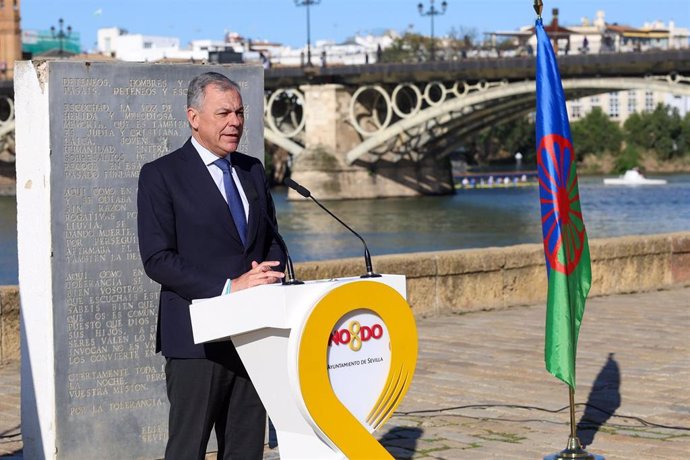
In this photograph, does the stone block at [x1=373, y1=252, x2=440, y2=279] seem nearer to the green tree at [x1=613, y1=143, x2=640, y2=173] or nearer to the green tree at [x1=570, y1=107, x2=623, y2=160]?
the green tree at [x1=613, y1=143, x2=640, y2=173]

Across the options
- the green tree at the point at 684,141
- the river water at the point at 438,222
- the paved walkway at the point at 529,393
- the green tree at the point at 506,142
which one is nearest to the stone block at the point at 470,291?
the paved walkway at the point at 529,393

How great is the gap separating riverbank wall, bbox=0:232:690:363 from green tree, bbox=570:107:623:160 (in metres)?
102

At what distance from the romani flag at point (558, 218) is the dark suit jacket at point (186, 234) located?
174cm

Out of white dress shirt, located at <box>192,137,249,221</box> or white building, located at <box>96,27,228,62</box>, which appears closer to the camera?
white dress shirt, located at <box>192,137,249,221</box>

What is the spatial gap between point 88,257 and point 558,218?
1839 mm

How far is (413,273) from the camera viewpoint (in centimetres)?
1124

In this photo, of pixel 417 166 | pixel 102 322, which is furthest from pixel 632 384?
pixel 417 166

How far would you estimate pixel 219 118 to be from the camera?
4336mm

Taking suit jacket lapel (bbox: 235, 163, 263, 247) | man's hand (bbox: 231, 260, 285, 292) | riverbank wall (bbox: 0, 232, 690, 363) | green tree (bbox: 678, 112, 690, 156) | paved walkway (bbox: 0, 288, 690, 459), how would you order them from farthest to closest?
green tree (bbox: 678, 112, 690, 156) → riverbank wall (bbox: 0, 232, 690, 363) → paved walkway (bbox: 0, 288, 690, 459) → suit jacket lapel (bbox: 235, 163, 263, 247) → man's hand (bbox: 231, 260, 285, 292)

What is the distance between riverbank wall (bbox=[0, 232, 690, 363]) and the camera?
11.2 meters


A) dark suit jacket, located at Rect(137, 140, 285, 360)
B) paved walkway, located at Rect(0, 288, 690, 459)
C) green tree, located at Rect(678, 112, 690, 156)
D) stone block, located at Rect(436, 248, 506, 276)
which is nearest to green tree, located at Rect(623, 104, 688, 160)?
green tree, located at Rect(678, 112, 690, 156)

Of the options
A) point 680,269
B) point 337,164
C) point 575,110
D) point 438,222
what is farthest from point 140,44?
point 680,269

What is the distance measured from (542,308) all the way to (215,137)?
775 cm

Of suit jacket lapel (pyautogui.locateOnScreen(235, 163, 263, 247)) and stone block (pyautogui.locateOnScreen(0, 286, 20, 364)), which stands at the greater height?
suit jacket lapel (pyautogui.locateOnScreen(235, 163, 263, 247))
